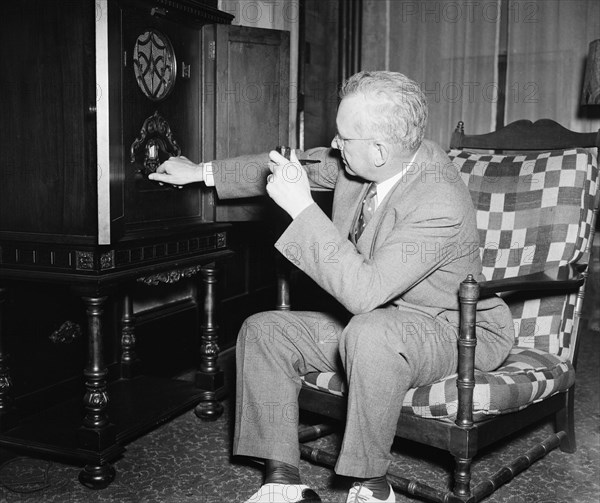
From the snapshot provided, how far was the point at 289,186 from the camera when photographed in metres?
2.09

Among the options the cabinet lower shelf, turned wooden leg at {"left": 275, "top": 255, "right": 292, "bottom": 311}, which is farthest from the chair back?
the cabinet lower shelf

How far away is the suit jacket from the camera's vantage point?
2.02 m

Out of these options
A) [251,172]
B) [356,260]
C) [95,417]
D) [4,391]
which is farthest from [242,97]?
[4,391]

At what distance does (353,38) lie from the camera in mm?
6129

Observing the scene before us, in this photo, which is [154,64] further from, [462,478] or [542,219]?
[462,478]

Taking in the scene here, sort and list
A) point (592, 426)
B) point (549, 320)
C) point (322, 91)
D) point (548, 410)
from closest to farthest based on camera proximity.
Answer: point (548, 410) < point (549, 320) < point (592, 426) < point (322, 91)

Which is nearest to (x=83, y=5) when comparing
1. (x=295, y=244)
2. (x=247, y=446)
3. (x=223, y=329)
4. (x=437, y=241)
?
(x=295, y=244)

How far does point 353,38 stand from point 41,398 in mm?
4343

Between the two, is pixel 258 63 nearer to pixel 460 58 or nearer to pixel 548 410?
pixel 548 410

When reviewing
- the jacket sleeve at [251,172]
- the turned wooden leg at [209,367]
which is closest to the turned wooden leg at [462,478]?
the jacket sleeve at [251,172]

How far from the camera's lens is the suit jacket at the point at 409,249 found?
2.02m

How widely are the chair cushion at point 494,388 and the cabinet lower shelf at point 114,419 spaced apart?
2.31ft

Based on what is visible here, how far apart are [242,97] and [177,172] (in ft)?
1.38

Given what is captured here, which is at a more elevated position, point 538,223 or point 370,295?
point 538,223
